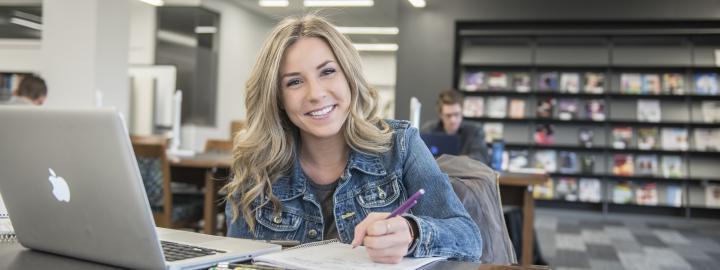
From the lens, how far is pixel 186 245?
0.99 metres

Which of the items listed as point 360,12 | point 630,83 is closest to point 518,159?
point 630,83

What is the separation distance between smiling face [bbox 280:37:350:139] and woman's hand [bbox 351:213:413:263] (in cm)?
42

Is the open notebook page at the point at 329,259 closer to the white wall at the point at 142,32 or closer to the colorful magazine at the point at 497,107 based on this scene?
the colorful magazine at the point at 497,107

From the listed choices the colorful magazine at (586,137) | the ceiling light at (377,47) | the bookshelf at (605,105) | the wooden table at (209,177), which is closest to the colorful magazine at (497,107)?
the bookshelf at (605,105)

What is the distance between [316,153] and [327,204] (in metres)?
0.13

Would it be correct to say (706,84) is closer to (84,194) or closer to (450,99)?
(450,99)

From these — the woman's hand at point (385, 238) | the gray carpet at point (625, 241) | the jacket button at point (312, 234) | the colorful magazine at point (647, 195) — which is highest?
the woman's hand at point (385, 238)

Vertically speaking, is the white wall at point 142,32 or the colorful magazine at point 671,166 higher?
the white wall at point 142,32

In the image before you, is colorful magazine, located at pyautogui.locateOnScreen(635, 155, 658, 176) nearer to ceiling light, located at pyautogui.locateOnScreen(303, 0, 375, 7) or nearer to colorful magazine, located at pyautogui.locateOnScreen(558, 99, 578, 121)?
colorful magazine, located at pyautogui.locateOnScreen(558, 99, 578, 121)

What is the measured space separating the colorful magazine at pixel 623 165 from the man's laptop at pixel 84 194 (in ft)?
22.7

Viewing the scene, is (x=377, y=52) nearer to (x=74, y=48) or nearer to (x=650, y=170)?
(x=650, y=170)

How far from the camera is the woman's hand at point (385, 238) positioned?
887 millimetres

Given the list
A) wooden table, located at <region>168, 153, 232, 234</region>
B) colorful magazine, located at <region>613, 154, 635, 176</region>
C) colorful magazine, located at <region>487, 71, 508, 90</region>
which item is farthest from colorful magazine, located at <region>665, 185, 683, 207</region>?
wooden table, located at <region>168, 153, 232, 234</region>

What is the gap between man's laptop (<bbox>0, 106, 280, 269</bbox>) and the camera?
2.57 ft
